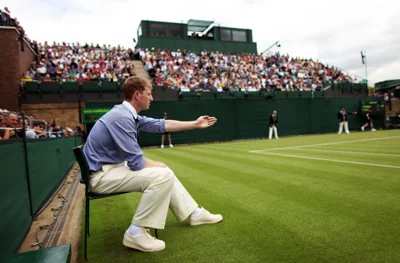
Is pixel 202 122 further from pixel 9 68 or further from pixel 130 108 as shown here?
pixel 9 68

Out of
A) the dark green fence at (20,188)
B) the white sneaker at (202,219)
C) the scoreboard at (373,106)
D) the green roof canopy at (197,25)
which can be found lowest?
the white sneaker at (202,219)

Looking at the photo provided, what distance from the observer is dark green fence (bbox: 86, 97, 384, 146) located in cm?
1984

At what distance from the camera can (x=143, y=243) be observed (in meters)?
2.93

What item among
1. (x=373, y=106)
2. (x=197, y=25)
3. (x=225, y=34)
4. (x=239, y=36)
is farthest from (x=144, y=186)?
(x=239, y=36)

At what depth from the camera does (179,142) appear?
19.9 meters

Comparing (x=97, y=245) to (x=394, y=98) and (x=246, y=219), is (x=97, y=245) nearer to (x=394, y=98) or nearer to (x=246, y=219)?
(x=246, y=219)

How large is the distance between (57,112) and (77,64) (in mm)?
5704

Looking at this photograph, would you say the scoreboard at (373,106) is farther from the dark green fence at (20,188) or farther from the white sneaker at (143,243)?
the white sneaker at (143,243)

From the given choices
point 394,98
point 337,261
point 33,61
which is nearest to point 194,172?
point 337,261

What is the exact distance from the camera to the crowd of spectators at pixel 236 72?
2492 centimetres

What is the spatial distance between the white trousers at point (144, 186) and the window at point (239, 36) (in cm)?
4198

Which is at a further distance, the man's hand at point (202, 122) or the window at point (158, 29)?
the window at point (158, 29)

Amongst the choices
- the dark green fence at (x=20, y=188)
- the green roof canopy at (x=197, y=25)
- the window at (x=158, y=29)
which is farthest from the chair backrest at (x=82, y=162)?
the green roof canopy at (x=197, y=25)

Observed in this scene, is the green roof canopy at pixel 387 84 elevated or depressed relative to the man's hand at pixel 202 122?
elevated
